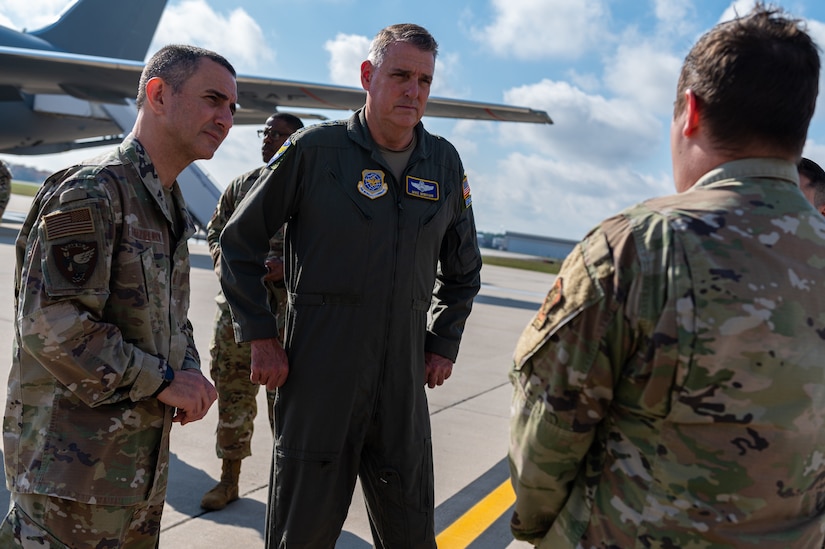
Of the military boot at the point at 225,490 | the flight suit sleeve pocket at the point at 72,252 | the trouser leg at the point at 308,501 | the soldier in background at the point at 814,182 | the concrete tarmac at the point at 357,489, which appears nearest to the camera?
the flight suit sleeve pocket at the point at 72,252

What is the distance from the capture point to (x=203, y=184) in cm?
1770

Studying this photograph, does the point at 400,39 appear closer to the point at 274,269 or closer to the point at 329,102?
the point at 274,269

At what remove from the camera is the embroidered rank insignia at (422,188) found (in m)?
2.58

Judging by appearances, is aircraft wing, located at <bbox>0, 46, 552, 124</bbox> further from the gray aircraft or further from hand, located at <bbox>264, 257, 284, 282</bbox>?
hand, located at <bbox>264, 257, 284, 282</bbox>

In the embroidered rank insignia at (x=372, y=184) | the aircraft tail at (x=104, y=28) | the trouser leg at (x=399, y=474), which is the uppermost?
the aircraft tail at (x=104, y=28)

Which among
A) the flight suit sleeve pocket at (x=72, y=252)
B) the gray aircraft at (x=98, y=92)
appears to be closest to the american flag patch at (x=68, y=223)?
the flight suit sleeve pocket at (x=72, y=252)

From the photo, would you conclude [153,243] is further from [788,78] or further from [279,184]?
[788,78]

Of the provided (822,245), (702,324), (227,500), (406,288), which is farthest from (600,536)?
(227,500)

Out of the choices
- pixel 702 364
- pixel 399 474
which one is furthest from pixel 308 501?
pixel 702 364

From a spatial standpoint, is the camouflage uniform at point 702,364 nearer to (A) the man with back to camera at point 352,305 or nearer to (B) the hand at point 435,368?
(A) the man with back to camera at point 352,305

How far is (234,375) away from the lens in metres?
3.97

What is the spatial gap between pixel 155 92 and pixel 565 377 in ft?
4.88

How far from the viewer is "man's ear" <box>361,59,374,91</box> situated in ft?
8.73

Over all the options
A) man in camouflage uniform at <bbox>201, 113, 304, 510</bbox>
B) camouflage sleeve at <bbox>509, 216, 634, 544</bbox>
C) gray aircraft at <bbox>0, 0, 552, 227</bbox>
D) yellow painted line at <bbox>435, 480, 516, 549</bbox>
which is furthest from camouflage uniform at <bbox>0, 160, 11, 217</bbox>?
gray aircraft at <bbox>0, 0, 552, 227</bbox>
